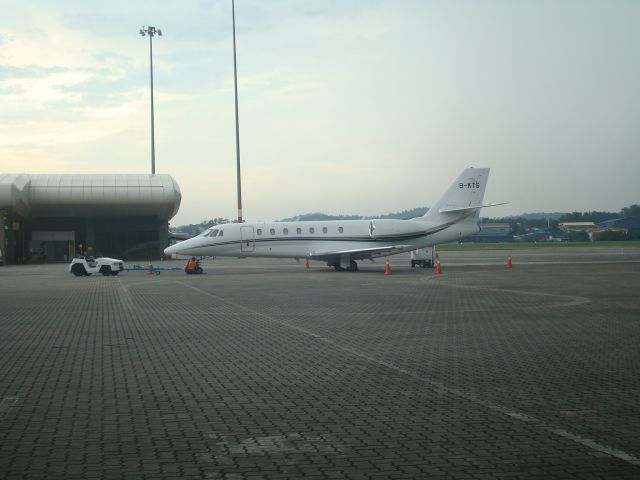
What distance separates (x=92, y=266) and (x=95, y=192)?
25058 millimetres

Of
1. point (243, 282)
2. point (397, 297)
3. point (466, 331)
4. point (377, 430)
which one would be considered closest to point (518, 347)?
point (466, 331)

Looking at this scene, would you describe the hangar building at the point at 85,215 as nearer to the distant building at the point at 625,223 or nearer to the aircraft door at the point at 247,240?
the aircraft door at the point at 247,240

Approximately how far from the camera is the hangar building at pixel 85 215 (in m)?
62.5

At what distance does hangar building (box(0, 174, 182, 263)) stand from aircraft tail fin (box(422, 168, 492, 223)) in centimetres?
2991

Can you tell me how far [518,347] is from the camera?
12.5 metres

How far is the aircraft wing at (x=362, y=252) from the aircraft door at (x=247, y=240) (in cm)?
327

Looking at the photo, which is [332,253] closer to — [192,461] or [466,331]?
[466,331]

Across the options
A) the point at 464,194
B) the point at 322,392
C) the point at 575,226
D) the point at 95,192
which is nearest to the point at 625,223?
the point at 575,226

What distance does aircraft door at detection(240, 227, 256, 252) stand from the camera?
40.5 meters

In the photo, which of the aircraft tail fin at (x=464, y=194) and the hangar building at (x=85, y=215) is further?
the hangar building at (x=85, y=215)

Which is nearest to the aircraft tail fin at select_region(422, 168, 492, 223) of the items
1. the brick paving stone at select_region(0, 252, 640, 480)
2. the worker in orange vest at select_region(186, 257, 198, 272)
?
the worker in orange vest at select_region(186, 257, 198, 272)

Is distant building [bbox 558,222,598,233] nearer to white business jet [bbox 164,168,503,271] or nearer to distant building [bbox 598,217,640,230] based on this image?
distant building [bbox 598,217,640,230]

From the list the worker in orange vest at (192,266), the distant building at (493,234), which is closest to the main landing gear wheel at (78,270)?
the worker in orange vest at (192,266)

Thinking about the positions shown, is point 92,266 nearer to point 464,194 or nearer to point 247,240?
point 247,240
